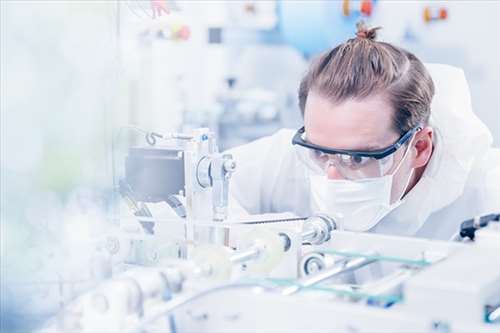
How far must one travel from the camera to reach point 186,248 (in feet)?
3.15

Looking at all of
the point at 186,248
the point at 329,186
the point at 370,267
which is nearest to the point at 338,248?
the point at 370,267

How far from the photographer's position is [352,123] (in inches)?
54.5

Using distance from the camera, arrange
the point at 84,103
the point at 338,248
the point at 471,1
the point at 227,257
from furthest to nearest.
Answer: the point at 471,1 < the point at 84,103 < the point at 338,248 < the point at 227,257

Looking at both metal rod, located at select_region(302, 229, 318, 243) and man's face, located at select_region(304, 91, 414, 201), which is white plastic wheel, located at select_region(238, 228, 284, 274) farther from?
man's face, located at select_region(304, 91, 414, 201)

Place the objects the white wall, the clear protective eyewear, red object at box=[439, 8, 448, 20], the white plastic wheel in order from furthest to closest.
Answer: red object at box=[439, 8, 448, 20] < the white wall < the clear protective eyewear < the white plastic wheel

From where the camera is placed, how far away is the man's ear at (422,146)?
4.91 feet

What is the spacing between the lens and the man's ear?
1.50 meters

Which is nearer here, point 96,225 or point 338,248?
point 338,248

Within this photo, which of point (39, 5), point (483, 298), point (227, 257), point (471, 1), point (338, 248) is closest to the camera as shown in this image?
point (483, 298)

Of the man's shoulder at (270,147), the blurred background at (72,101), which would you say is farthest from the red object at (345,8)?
the man's shoulder at (270,147)

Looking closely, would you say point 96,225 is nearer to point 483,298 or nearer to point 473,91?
point 483,298

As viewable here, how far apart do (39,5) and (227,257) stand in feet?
2.26

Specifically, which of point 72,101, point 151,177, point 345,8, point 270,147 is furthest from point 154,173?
point 345,8

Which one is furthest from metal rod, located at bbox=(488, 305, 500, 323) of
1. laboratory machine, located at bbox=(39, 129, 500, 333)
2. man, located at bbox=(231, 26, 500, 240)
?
man, located at bbox=(231, 26, 500, 240)
